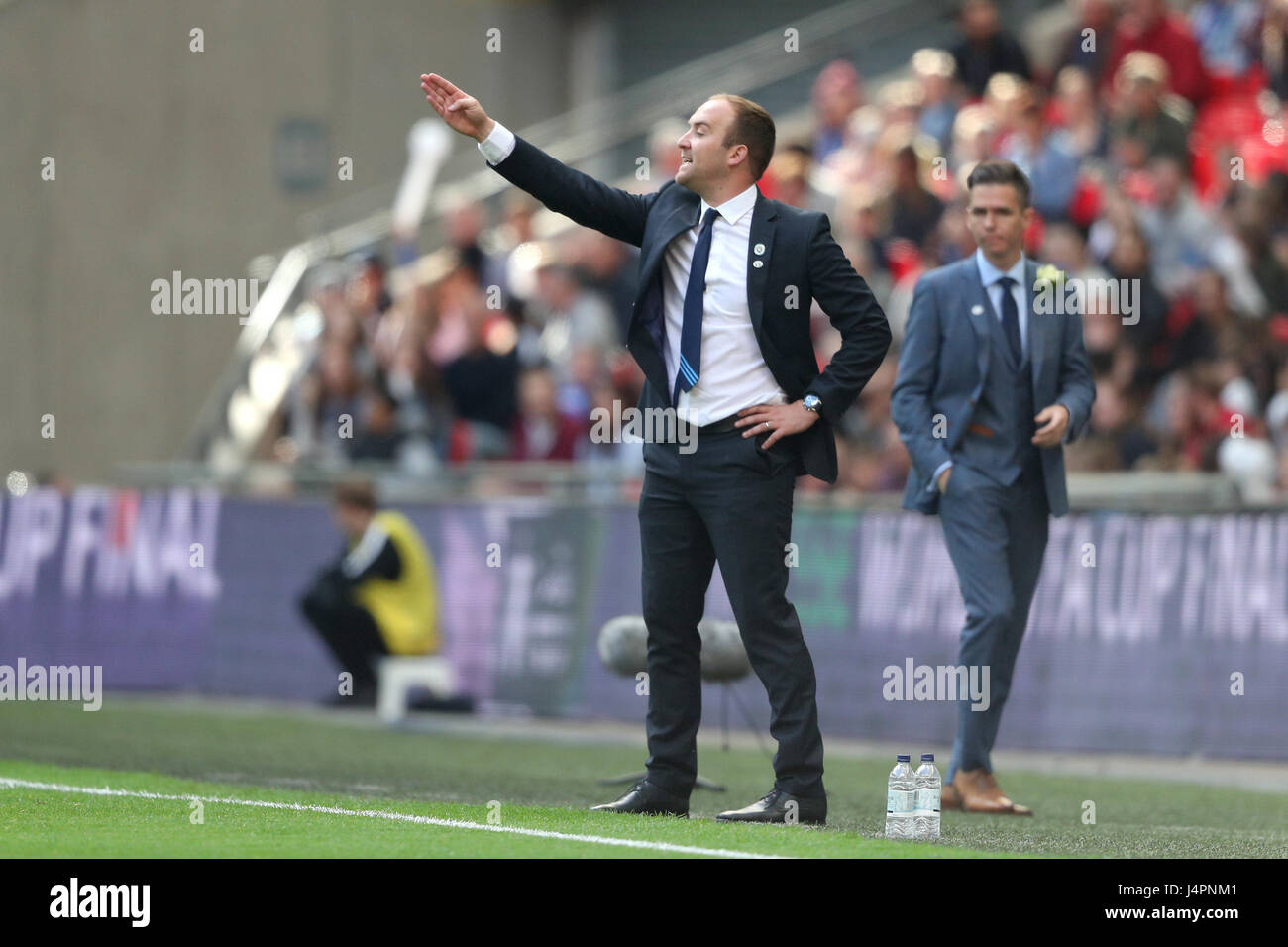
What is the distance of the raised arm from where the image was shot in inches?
319

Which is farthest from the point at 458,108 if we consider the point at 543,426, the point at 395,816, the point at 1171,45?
the point at 1171,45

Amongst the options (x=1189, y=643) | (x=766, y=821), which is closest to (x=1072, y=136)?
(x=1189, y=643)

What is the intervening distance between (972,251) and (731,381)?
7983 millimetres

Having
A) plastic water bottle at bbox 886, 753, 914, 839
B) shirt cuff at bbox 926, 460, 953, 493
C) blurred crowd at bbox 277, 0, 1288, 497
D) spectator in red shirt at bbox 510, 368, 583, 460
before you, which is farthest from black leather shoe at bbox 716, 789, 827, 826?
spectator in red shirt at bbox 510, 368, 583, 460

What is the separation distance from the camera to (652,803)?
8414mm

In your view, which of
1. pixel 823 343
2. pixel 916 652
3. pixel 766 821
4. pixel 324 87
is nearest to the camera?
pixel 766 821

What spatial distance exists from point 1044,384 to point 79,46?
15.6 m

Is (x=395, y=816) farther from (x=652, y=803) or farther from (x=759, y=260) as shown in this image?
(x=759, y=260)

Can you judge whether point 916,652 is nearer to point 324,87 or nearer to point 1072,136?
point 1072,136

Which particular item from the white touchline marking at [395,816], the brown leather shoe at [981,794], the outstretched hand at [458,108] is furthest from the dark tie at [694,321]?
the brown leather shoe at [981,794]

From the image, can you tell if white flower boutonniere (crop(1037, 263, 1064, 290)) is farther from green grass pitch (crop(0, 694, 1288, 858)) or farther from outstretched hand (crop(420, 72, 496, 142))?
outstretched hand (crop(420, 72, 496, 142))
